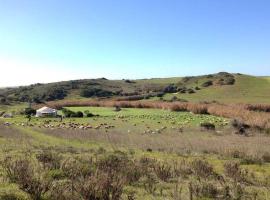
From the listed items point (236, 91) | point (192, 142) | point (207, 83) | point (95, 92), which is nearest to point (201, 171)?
point (192, 142)

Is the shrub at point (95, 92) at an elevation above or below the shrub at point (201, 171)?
below

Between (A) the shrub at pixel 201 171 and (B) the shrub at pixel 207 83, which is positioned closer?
(A) the shrub at pixel 201 171

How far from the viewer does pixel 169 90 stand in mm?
119625

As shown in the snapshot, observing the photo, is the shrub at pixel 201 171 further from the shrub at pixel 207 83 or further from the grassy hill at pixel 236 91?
the shrub at pixel 207 83

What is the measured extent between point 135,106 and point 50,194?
64.2m

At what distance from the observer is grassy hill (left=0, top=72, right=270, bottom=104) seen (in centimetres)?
9369

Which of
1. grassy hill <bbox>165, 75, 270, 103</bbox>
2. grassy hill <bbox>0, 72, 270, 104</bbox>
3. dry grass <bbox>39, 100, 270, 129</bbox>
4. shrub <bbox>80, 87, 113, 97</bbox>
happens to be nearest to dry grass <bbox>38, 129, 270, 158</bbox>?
dry grass <bbox>39, 100, 270, 129</bbox>

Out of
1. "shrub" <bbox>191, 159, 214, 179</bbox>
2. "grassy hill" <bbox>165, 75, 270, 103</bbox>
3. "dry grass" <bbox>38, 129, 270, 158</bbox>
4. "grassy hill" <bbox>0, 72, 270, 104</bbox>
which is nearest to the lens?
"shrub" <bbox>191, 159, 214, 179</bbox>

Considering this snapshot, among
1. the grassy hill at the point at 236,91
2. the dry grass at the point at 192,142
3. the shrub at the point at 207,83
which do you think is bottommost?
the dry grass at the point at 192,142

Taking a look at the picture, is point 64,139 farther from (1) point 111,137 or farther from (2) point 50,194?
(2) point 50,194

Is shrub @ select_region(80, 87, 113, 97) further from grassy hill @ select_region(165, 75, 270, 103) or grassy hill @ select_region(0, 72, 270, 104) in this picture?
grassy hill @ select_region(165, 75, 270, 103)

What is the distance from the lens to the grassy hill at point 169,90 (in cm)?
9369

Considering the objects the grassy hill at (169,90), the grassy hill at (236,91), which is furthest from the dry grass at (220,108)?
the grassy hill at (236,91)

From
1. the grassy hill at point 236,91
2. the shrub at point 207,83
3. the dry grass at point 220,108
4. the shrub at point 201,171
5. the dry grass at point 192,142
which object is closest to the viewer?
the shrub at point 201,171
